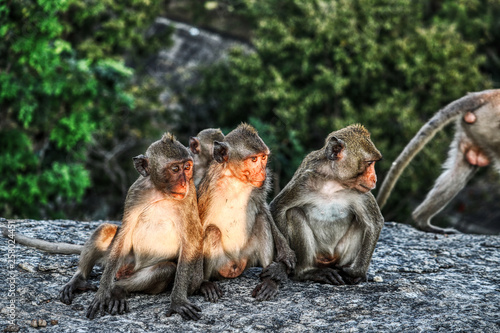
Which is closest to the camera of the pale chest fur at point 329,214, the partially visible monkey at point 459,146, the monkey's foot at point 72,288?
the monkey's foot at point 72,288

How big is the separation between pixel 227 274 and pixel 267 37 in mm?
9330

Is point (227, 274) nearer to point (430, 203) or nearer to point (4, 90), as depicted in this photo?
point (430, 203)

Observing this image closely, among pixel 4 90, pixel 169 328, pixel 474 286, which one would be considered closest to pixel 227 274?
pixel 169 328

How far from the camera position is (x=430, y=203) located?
20.9 ft

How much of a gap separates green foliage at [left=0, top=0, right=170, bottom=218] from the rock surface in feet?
18.2

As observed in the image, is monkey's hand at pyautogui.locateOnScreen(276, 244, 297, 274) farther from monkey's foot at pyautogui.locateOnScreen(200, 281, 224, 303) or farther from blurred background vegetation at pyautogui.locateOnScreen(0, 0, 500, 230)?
blurred background vegetation at pyautogui.locateOnScreen(0, 0, 500, 230)

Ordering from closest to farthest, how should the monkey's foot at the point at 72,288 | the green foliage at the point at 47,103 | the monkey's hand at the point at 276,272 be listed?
1. the monkey's foot at the point at 72,288
2. the monkey's hand at the point at 276,272
3. the green foliage at the point at 47,103

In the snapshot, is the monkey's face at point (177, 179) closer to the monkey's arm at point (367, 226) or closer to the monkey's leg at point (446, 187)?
the monkey's arm at point (367, 226)

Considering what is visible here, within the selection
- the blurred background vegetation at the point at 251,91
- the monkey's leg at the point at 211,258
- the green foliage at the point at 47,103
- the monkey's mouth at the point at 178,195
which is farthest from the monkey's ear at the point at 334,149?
the green foliage at the point at 47,103

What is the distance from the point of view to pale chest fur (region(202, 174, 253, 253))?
4246mm

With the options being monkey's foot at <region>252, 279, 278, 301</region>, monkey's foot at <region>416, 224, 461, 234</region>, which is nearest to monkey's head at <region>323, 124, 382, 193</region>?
monkey's foot at <region>252, 279, 278, 301</region>

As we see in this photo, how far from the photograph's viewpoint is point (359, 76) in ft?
40.4

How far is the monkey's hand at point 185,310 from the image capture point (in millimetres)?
3820

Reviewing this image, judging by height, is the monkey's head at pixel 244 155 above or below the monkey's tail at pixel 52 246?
above
